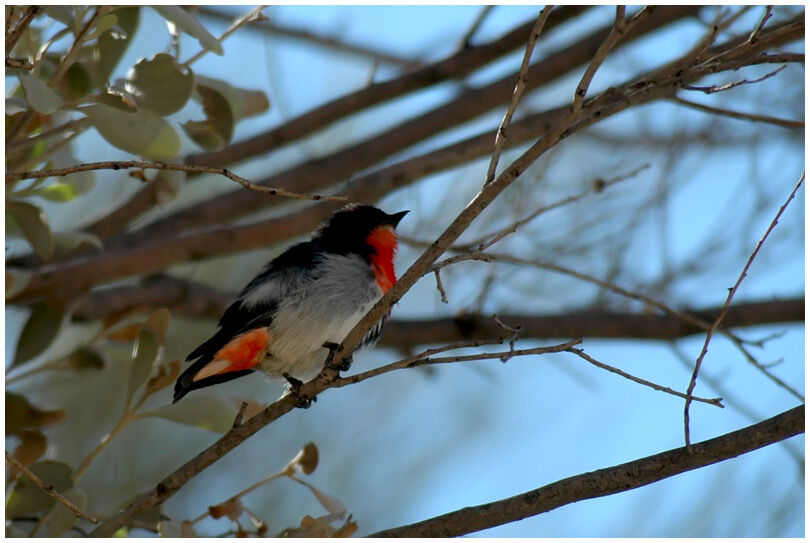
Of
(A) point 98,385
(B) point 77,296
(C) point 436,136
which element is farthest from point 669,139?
(A) point 98,385

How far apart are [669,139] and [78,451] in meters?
3.38

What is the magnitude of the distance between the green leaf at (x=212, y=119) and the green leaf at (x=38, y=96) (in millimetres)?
719

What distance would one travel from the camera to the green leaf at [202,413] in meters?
2.69

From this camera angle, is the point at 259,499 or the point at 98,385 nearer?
the point at 259,499

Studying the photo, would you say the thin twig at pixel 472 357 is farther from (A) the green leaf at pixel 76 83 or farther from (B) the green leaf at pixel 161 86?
(A) the green leaf at pixel 76 83

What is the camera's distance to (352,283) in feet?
11.7

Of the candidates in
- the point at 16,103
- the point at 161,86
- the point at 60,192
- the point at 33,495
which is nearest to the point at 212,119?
the point at 161,86

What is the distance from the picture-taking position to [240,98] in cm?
304

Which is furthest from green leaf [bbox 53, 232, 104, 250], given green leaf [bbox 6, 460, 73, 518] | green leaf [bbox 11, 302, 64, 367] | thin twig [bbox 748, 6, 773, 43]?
thin twig [bbox 748, 6, 773, 43]

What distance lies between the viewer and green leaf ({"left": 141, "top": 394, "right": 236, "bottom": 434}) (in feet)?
8.83

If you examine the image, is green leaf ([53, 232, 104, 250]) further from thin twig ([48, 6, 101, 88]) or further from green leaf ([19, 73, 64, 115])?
green leaf ([19, 73, 64, 115])

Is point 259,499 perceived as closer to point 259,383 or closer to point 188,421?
point 259,383

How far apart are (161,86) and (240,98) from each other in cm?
46

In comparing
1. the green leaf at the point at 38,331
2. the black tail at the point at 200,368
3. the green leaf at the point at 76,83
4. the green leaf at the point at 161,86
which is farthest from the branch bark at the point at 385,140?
the green leaf at the point at 161,86
